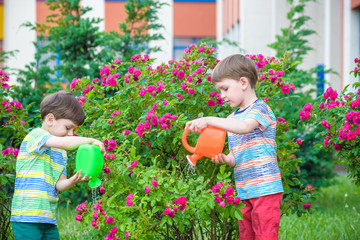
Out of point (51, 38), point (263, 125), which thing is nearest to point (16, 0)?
point (51, 38)

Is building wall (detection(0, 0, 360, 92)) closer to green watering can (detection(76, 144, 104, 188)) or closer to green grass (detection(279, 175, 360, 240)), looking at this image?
green grass (detection(279, 175, 360, 240))

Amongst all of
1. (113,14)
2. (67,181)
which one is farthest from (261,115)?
(113,14)

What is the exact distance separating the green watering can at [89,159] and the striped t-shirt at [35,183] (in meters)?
0.21

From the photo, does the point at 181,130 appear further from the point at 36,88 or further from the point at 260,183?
the point at 36,88

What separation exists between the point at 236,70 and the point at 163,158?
0.86 metres

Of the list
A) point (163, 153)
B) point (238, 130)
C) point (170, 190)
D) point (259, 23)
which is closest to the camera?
point (238, 130)

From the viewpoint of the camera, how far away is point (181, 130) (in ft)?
9.33

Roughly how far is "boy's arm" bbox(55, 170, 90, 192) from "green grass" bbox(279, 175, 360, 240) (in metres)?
1.98

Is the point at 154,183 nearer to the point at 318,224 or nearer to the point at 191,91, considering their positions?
the point at 191,91

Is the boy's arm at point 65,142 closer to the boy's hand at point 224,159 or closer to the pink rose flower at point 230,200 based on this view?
the boy's hand at point 224,159

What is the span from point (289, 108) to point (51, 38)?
10.9 ft

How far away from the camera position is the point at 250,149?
8.27 ft

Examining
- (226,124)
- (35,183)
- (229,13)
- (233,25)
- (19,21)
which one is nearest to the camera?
(226,124)

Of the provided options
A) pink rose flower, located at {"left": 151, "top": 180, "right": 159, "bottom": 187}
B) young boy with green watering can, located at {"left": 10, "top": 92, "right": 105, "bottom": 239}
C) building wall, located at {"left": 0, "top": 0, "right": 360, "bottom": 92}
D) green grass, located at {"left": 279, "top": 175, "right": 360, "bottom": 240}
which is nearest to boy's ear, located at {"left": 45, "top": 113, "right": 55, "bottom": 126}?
young boy with green watering can, located at {"left": 10, "top": 92, "right": 105, "bottom": 239}
